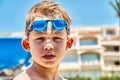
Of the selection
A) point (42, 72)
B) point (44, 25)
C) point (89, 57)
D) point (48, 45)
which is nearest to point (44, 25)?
point (44, 25)

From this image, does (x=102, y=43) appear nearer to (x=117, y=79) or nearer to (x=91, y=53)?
(x=91, y=53)

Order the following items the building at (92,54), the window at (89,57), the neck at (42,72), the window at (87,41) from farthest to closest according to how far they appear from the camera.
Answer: the window at (87,41), the window at (89,57), the building at (92,54), the neck at (42,72)

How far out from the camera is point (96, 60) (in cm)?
6412

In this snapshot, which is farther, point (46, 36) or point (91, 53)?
point (91, 53)

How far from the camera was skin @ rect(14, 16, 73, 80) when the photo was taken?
2.57 m

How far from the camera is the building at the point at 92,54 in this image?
6103cm

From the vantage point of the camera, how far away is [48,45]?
254cm

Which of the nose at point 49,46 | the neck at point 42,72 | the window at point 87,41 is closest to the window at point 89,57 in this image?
the window at point 87,41

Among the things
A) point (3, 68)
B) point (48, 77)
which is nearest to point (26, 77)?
point (48, 77)

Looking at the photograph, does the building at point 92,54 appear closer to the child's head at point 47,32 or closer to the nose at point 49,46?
the child's head at point 47,32

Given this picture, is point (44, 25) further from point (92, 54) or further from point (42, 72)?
point (92, 54)

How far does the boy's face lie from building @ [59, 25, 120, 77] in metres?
56.8

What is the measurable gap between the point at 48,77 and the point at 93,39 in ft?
205

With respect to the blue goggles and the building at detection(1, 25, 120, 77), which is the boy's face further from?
the building at detection(1, 25, 120, 77)
